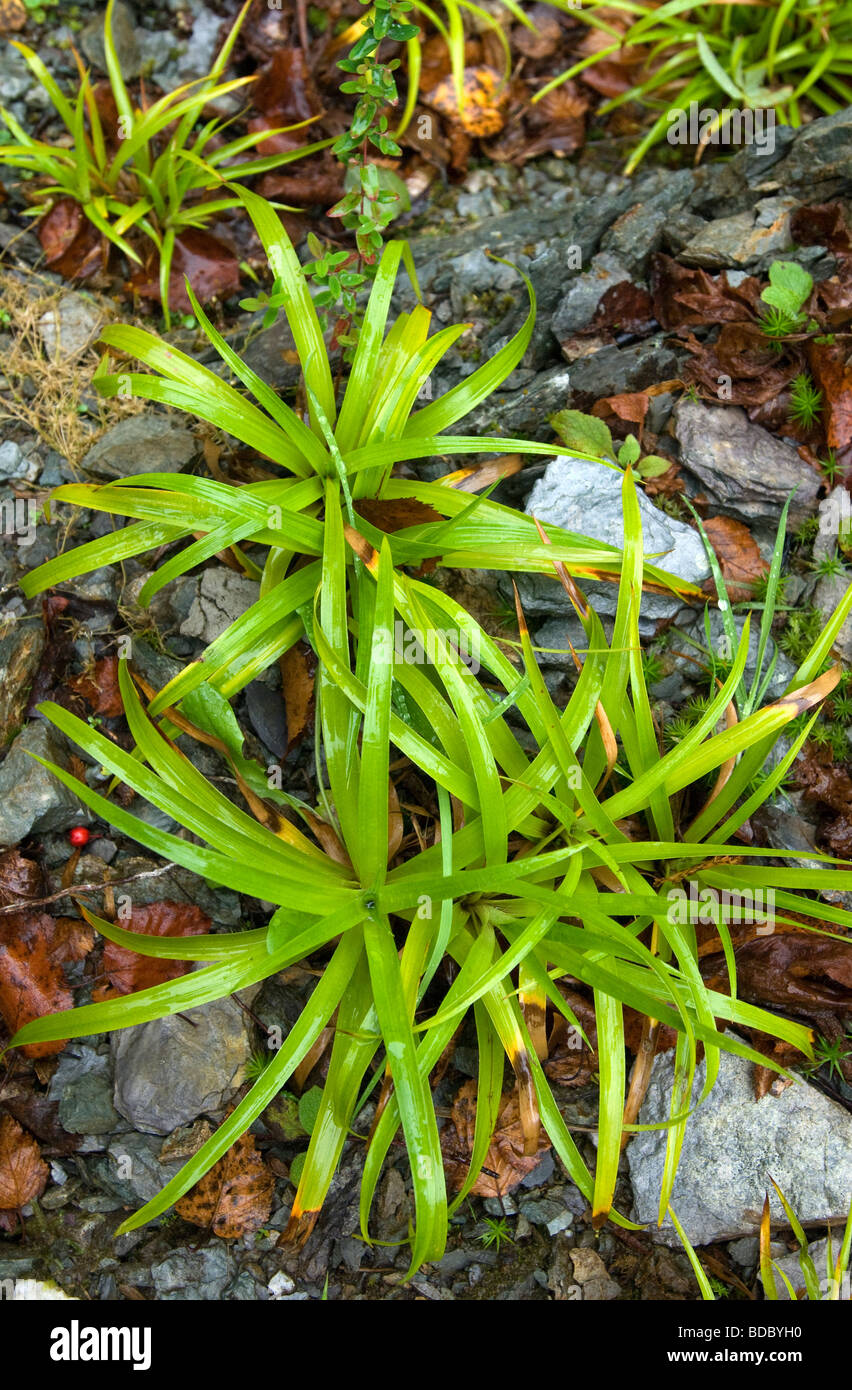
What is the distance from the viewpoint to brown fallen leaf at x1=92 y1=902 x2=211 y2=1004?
7.52ft

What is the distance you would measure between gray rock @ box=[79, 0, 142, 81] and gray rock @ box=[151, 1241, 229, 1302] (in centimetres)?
398

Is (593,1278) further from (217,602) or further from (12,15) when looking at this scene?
(12,15)

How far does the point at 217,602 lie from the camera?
8.37 feet

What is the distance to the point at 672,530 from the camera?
251 centimetres

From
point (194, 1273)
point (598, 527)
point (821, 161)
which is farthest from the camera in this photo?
point (821, 161)

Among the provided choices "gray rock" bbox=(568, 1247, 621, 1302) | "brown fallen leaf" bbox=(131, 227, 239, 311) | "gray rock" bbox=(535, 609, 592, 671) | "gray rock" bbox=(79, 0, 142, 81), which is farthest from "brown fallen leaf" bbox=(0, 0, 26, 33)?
"gray rock" bbox=(568, 1247, 621, 1302)

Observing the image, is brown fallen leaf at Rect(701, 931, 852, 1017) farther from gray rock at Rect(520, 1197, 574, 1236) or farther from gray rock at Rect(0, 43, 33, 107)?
gray rock at Rect(0, 43, 33, 107)

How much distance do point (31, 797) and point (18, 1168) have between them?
0.91m

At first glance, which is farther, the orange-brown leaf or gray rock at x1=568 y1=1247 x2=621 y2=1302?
the orange-brown leaf

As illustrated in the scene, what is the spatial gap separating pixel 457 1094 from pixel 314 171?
10.5 feet

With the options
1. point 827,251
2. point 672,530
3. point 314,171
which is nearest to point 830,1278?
point 672,530

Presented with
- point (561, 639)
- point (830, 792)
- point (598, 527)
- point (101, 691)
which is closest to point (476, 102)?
point (598, 527)

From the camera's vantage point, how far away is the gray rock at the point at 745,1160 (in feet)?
7.00

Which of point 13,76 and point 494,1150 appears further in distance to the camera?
point 13,76
